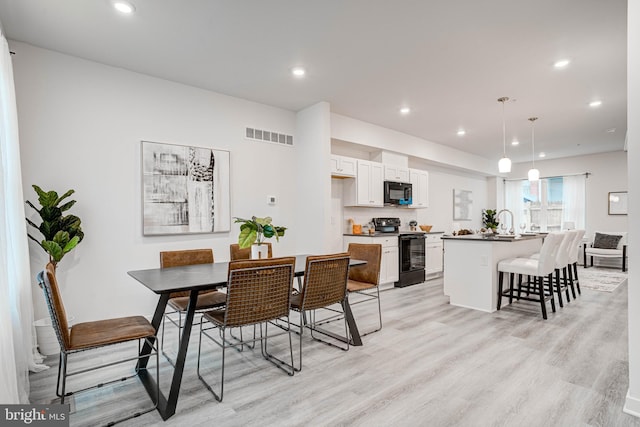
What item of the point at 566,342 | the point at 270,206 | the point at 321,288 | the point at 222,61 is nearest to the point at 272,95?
the point at 222,61

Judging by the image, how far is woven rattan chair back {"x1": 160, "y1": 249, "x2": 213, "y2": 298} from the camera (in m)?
3.09

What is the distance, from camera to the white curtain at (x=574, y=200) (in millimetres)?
8467

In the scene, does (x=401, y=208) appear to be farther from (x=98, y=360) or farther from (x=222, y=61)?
(x=98, y=360)

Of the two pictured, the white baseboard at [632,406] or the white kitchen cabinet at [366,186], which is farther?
the white kitchen cabinet at [366,186]

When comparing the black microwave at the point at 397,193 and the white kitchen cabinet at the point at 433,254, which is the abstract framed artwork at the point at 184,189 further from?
the white kitchen cabinet at the point at 433,254

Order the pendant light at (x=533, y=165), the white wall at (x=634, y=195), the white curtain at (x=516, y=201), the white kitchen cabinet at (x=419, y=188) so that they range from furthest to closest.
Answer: the white curtain at (x=516, y=201)
the white kitchen cabinet at (x=419, y=188)
the pendant light at (x=533, y=165)
the white wall at (x=634, y=195)

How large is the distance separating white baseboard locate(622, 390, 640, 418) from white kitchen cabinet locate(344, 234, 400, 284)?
340cm

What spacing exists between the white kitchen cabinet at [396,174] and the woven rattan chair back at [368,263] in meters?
2.69

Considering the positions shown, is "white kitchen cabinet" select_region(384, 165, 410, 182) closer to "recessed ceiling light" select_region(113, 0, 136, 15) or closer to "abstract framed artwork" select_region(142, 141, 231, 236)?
"abstract framed artwork" select_region(142, 141, 231, 236)

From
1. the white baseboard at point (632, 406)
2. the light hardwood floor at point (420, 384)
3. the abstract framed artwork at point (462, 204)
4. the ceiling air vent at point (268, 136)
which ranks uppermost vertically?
the ceiling air vent at point (268, 136)

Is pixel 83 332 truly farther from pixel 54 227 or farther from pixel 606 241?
pixel 606 241

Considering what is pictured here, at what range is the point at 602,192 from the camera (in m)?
8.18

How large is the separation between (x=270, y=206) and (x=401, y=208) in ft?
10.0

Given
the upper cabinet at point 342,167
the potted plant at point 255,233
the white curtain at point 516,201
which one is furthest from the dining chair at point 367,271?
the white curtain at point 516,201
